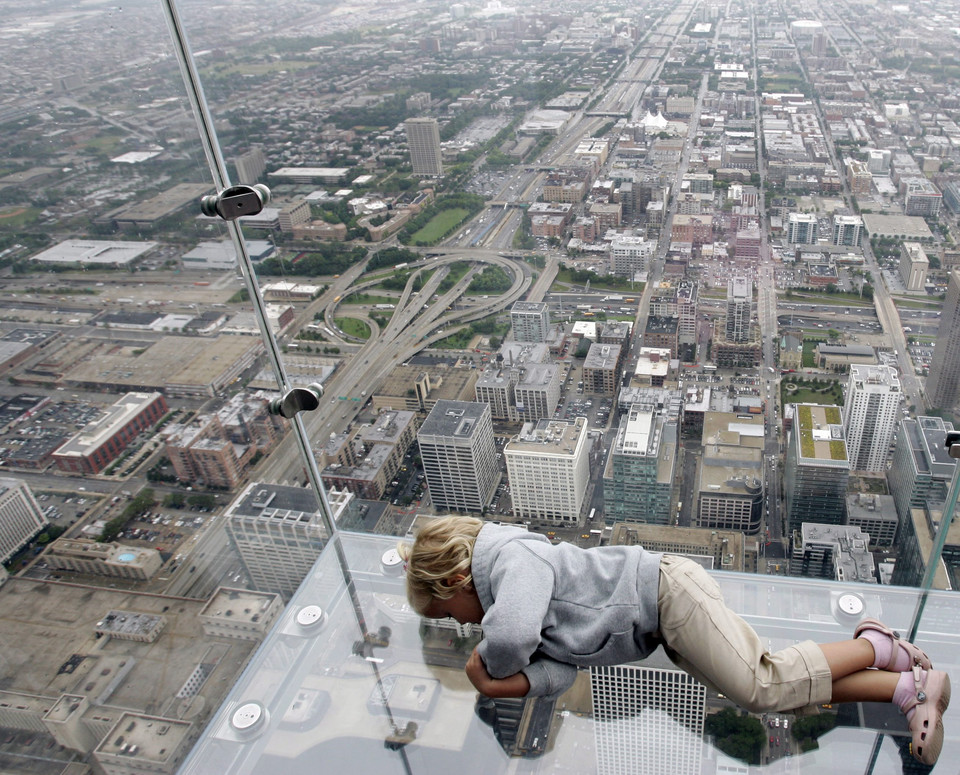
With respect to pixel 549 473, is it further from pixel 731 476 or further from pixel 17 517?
pixel 17 517

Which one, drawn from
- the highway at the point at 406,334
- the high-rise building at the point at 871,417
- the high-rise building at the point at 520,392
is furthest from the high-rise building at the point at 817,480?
the highway at the point at 406,334

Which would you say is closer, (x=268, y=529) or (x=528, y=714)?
(x=528, y=714)

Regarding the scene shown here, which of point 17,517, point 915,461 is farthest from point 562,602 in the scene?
point 915,461

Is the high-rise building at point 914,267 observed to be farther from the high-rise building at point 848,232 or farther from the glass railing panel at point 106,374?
the glass railing panel at point 106,374

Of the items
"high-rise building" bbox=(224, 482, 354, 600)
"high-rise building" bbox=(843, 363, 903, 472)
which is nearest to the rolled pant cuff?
"high-rise building" bbox=(224, 482, 354, 600)

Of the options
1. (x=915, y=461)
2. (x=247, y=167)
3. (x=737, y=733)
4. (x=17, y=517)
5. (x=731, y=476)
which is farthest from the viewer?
(x=731, y=476)

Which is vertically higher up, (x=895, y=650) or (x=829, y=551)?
(x=895, y=650)
